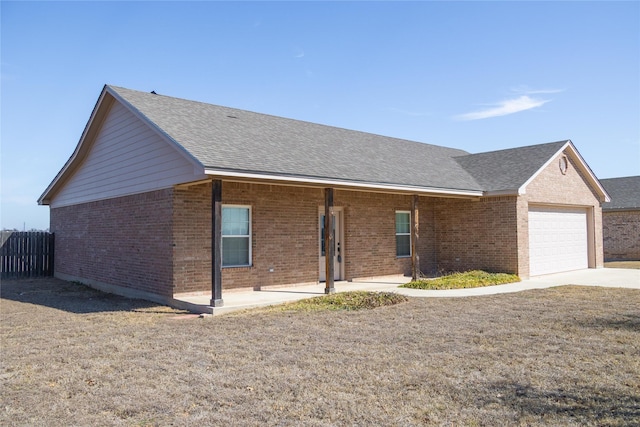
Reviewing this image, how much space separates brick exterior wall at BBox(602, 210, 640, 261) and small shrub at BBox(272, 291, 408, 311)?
1969 cm

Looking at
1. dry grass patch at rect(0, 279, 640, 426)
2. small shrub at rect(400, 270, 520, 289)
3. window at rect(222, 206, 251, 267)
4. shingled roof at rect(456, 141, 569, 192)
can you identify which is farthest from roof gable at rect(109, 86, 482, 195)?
dry grass patch at rect(0, 279, 640, 426)

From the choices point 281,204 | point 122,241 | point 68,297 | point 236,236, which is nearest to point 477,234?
point 281,204

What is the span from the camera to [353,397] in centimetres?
511

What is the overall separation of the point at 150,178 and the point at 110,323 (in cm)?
416

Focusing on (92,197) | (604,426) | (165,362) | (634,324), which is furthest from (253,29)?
(604,426)

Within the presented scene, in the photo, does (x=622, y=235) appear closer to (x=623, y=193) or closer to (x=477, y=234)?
(x=623, y=193)

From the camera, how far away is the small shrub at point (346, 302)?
1062 cm

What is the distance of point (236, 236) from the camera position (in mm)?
12602

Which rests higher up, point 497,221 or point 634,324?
point 497,221

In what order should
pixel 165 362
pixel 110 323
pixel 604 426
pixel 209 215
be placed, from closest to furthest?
pixel 604 426, pixel 165 362, pixel 110 323, pixel 209 215

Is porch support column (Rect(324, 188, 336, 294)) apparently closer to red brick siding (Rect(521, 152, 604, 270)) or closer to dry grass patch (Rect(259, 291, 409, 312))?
dry grass patch (Rect(259, 291, 409, 312))

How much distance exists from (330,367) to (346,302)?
472 centimetres

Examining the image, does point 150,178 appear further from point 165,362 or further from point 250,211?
point 165,362

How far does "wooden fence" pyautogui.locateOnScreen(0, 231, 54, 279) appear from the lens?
1855 centimetres
